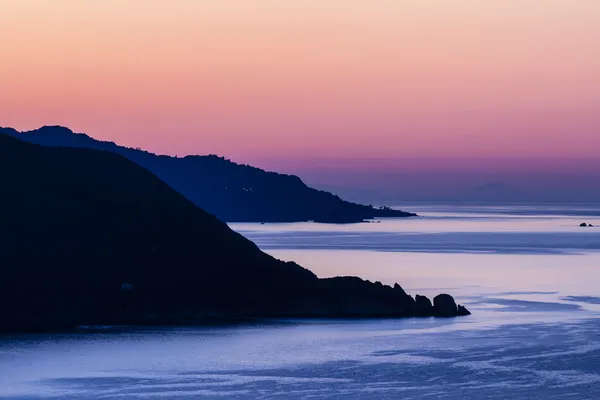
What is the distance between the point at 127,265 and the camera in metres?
65.1

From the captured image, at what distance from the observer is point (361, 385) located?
139 feet

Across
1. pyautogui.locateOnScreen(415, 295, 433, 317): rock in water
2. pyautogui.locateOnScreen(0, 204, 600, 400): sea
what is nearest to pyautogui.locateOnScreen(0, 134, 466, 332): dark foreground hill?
pyautogui.locateOnScreen(415, 295, 433, 317): rock in water

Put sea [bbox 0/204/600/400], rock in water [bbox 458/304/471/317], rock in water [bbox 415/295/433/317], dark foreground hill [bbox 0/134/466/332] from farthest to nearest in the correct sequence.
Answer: rock in water [bbox 458/304/471/317]
rock in water [bbox 415/295/433/317]
dark foreground hill [bbox 0/134/466/332]
sea [bbox 0/204/600/400]

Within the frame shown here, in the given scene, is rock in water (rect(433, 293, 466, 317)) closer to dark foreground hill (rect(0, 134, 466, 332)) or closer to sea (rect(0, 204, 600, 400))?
dark foreground hill (rect(0, 134, 466, 332))

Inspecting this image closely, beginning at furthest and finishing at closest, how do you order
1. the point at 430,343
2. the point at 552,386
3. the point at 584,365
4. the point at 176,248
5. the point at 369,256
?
the point at 369,256 < the point at 176,248 < the point at 430,343 < the point at 584,365 < the point at 552,386

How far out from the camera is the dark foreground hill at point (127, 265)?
60.8 m

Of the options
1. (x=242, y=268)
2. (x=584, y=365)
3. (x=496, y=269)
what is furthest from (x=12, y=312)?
(x=496, y=269)

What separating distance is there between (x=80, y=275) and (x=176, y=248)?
23.0 feet

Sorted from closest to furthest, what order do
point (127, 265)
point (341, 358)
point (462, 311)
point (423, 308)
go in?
1. point (341, 358)
2. point (423, 308)
3. point (462, 311)
4. point (127, 265)

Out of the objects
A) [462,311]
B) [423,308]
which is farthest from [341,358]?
[462,311]

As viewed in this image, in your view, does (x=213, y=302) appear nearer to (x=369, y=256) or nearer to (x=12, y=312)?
(x=12, y=312)

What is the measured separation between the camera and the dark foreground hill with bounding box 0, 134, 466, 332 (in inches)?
2393

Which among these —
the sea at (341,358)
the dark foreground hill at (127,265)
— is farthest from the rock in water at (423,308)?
the sea at (341,358)

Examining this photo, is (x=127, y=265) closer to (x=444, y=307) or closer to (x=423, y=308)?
(x=423, y=308)
